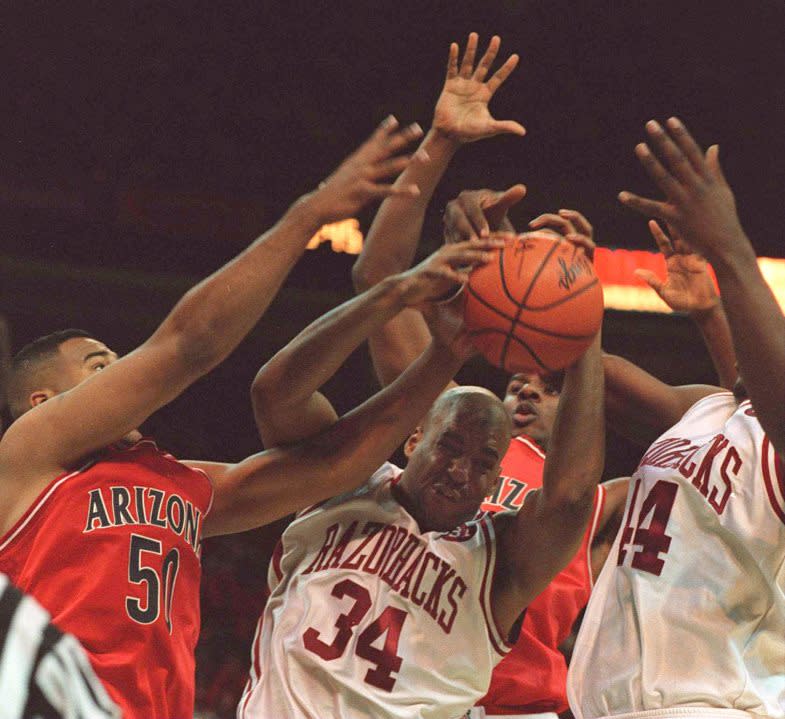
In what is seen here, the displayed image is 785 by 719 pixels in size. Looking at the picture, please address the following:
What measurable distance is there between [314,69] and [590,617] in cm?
905

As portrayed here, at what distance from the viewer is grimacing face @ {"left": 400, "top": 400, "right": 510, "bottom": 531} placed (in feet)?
12.2

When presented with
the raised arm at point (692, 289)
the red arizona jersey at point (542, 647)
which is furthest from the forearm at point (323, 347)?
the red arizona jersey at point (542, 647)

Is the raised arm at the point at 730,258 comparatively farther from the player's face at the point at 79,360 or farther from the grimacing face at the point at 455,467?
the player's face at the point at 79,360

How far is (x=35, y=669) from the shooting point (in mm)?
1354

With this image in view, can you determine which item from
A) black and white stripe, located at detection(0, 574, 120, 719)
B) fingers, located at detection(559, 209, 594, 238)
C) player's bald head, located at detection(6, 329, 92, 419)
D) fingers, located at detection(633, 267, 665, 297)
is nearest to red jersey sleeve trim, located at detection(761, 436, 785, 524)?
fingers, located at detection(633, 267, 665, 297)

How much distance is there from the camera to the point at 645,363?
11.8 meters

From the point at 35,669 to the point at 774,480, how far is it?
239 centimetres

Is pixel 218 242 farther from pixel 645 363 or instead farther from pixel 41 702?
pixel 41 702

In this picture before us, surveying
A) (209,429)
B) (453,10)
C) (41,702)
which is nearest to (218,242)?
(209,429)

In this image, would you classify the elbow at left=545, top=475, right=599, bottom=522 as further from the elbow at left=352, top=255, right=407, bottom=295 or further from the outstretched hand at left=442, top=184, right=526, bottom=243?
the elbow at left=352, top=255, right=407, bottom=295

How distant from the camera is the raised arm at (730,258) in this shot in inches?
111

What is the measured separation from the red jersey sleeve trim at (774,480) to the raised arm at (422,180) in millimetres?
1137

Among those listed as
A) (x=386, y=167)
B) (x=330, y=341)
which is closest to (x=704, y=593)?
(x=330, y=341)

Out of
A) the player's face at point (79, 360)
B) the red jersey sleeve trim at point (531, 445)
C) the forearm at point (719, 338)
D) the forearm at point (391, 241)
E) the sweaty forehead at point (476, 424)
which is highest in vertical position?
the forearm at point (391, 241)
